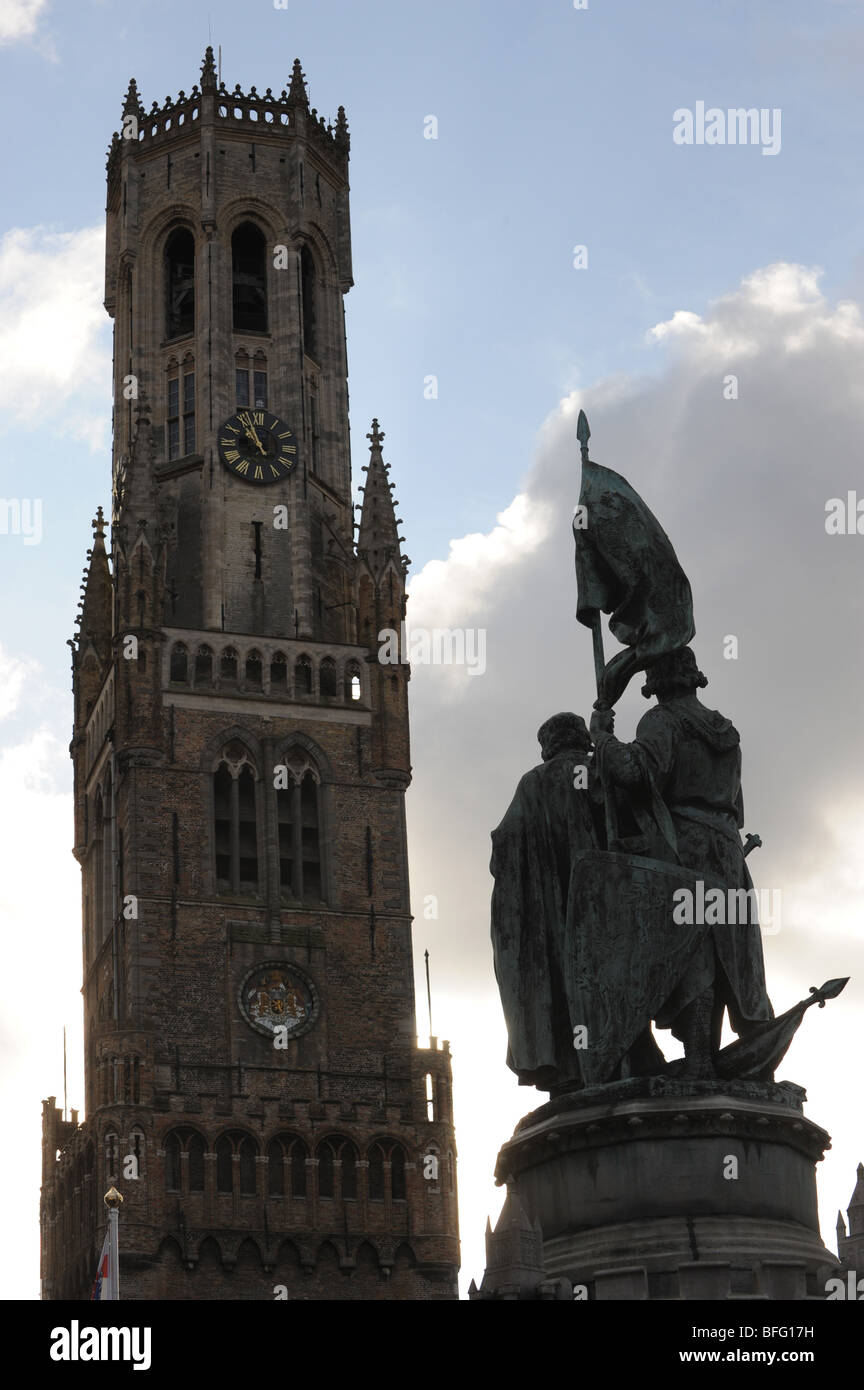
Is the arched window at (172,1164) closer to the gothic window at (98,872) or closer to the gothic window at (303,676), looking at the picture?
the gothic window at (98,872)

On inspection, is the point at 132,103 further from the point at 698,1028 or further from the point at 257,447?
the point at 698,1028

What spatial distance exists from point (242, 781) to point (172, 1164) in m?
13.8

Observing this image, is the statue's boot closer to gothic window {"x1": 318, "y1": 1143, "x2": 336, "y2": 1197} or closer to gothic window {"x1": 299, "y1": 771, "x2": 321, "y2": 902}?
gothic window {"x1": 318, "y1": 1143, "x2": 336, "y2": 1197}

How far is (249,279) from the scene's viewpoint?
9244cm

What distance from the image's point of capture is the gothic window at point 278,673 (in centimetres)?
8281

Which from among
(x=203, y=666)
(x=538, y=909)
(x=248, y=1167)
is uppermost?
(x=203, y=666)

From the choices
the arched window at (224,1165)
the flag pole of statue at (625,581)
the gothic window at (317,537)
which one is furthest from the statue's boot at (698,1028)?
the gothic window at (317,537)

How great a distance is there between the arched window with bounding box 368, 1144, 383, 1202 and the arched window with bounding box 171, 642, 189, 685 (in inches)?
686

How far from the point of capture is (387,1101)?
7719cm

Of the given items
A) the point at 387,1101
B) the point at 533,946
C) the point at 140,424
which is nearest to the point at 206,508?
the point at 140,424

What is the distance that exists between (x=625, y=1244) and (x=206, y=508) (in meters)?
70.8

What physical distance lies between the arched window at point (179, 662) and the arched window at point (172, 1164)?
16.6m

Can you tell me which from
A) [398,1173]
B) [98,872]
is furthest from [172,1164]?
[98,872]
